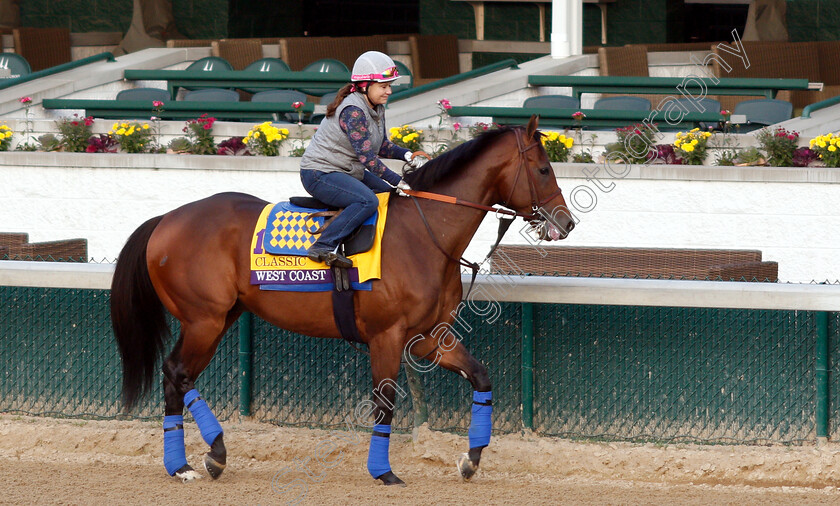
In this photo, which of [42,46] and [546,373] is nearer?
[546,373]

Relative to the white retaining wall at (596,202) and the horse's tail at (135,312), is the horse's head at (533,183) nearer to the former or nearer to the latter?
the horse's tail at (135,312)

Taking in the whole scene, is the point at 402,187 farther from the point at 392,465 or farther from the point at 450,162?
the point at 392,465

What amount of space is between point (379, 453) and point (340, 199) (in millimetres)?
1367

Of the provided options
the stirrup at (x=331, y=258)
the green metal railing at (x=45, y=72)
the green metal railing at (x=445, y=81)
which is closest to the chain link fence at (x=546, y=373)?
the stirrup at (x=331, y=258)

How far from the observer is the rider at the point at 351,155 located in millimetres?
5645

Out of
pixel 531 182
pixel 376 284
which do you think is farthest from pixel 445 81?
pixel 376 284

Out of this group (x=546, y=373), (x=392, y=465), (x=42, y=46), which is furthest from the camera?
(x=42, y=46)

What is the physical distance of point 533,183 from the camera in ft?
18.7

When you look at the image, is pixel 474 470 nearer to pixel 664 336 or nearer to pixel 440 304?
pixel 440 304

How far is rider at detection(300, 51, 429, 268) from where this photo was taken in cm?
564

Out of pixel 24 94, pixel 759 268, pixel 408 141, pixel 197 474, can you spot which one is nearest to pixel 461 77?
pixel 408 141

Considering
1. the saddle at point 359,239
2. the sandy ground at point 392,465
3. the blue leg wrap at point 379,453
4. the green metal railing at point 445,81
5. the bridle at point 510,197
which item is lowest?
the sandy ground at point 392,465

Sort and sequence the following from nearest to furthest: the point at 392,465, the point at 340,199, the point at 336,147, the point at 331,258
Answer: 1. the point at 331,258
2. the point at 340,199
3. the point at 336,147
4. the point at 392,465

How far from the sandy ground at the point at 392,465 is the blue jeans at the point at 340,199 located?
1.35 meters
